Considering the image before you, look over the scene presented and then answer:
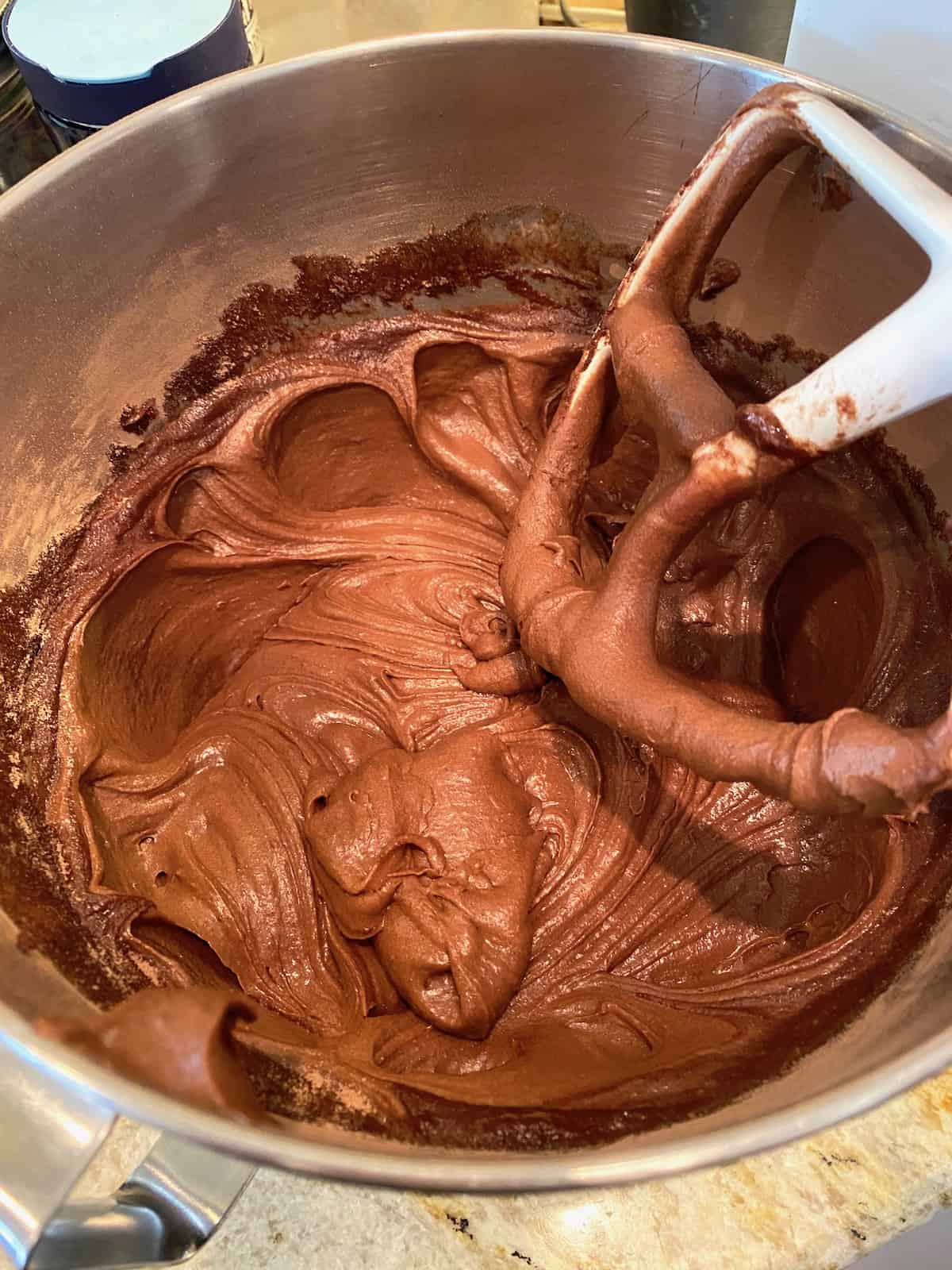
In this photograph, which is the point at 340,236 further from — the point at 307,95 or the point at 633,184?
the point at 633,184

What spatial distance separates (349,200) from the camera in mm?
1403

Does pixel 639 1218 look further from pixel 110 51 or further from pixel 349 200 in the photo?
pixel 110 51

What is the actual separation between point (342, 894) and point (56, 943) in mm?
389

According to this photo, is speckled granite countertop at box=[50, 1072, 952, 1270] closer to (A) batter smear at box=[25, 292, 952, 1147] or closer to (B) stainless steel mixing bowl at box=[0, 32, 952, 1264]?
(A) batter smear at box=[25, 292, 952, 1147]

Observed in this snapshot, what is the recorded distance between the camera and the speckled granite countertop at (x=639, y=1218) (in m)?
1.02

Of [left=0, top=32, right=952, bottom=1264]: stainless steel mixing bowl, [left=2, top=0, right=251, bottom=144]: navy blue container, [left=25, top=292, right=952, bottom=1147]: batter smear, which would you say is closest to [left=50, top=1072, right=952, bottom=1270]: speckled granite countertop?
[left=25, top=292, right=952, bottom=1147]: batter smear

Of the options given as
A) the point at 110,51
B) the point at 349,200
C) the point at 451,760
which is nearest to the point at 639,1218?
the point at 451,760

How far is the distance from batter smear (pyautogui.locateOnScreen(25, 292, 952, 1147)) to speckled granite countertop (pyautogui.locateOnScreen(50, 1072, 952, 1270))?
18cm

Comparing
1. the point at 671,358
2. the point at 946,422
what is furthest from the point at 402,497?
the point at 946,422

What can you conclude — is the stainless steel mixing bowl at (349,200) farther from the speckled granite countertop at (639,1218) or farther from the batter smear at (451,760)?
the speckled granite countertop at (639,1218)

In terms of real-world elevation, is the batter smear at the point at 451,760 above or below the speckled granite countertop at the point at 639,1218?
above

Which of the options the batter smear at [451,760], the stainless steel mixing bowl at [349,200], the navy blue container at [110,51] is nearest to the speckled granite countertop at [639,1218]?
the batter smear at [451,760]

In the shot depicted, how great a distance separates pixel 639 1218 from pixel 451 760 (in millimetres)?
636

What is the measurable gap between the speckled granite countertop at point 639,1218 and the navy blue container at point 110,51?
→ 153 cm
